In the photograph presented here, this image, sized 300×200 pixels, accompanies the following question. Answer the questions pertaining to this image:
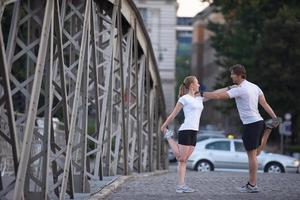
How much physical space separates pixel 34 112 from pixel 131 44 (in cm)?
974

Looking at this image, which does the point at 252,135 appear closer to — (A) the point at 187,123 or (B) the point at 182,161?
(A) the point at 187,123

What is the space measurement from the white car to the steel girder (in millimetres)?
7547

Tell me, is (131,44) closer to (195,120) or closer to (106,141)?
(106,141)

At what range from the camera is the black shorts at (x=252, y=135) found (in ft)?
37.4

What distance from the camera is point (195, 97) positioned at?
11.7 metres

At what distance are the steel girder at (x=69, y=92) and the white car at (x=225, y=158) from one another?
24.8ft

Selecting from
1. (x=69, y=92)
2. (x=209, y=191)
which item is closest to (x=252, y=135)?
(x=209, y=191)

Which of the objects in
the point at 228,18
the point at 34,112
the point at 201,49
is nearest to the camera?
the point at 34,112

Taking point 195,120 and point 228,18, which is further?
point 228,18

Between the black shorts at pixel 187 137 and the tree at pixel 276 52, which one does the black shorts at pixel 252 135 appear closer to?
the black shorts at pixel 187 137

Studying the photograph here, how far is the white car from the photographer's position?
3077 centimetres

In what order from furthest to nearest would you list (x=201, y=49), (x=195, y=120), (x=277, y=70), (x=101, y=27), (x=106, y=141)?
(x=201, y=49) → (x=277, y=70) → (x=101, y=27) → (x=106, y=141) → (x=195, y=120)

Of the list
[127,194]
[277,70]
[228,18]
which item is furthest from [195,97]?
[228,18]

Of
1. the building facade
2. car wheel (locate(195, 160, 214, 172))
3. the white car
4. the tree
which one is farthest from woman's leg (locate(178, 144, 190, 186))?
the building facade
